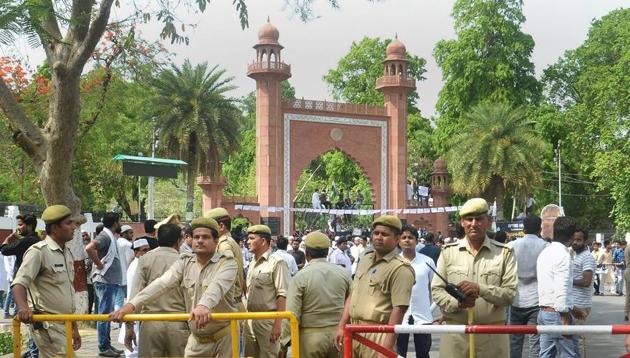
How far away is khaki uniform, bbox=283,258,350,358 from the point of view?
6293mm

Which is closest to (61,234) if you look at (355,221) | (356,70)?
(355,221)

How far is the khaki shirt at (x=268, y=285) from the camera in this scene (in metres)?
7.25

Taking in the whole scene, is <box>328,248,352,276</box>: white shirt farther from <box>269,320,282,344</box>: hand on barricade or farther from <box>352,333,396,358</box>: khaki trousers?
<box>352,333,396,358</box>: khaki trousers

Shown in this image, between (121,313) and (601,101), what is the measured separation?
3482cm

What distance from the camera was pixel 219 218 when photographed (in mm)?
7469

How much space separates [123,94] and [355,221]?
74.7 feet

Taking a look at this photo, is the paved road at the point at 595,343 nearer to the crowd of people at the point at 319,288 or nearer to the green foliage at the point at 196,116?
the crowd of people at the point at 319,288

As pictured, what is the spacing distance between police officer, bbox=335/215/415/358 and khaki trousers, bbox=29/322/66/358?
203cm

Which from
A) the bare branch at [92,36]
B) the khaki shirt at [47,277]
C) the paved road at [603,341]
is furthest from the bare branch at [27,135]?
the paved road at [603,341]

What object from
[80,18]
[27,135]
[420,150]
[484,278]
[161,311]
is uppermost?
[420,150]

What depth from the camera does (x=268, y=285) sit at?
24.0 ft

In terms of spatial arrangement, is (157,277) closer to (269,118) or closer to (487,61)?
(269,118)

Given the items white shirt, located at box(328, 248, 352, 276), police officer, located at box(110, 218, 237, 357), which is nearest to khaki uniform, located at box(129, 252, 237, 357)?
police officer, located at box(110, 218, 237, 357)

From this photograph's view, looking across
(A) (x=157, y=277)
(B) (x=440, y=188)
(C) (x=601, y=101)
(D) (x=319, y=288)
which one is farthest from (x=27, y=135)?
(B) (x=440, y=188)
